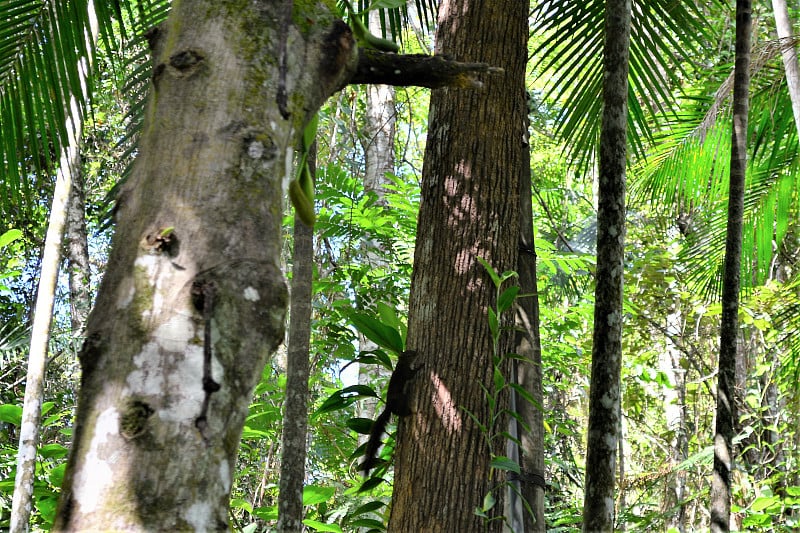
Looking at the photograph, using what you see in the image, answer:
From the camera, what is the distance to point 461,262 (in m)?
2.27

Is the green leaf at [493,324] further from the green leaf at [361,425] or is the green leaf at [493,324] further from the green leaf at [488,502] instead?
the green leaf at [361,425]

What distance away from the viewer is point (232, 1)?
822mm

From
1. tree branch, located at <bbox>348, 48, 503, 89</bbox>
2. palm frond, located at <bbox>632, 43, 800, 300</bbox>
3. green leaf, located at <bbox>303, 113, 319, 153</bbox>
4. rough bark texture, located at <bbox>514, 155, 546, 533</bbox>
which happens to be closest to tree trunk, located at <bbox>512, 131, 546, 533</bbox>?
rough bark texture, located at <bbox>514, 155, 546, 533</bbox>

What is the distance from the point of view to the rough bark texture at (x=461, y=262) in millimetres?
2127

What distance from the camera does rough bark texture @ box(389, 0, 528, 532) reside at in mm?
2127

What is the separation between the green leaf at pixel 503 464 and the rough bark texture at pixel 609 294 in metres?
0.29

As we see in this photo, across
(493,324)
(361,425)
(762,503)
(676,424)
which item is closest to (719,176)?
(676,424)

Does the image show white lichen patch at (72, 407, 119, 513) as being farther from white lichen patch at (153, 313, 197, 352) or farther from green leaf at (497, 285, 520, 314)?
green leaf at (497, 285, 520, 314)

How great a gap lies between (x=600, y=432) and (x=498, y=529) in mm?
421

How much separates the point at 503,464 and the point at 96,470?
1.64 meters

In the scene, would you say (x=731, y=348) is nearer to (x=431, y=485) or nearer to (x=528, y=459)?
(x=528, y=459)

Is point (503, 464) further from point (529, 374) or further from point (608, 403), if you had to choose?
point (529, 374)

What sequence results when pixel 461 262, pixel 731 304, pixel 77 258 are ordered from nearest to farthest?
1. pixel 461 262
2. pixel 731 304
3. pixel 77 258

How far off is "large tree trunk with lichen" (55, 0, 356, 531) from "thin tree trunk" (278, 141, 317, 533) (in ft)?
8.91
